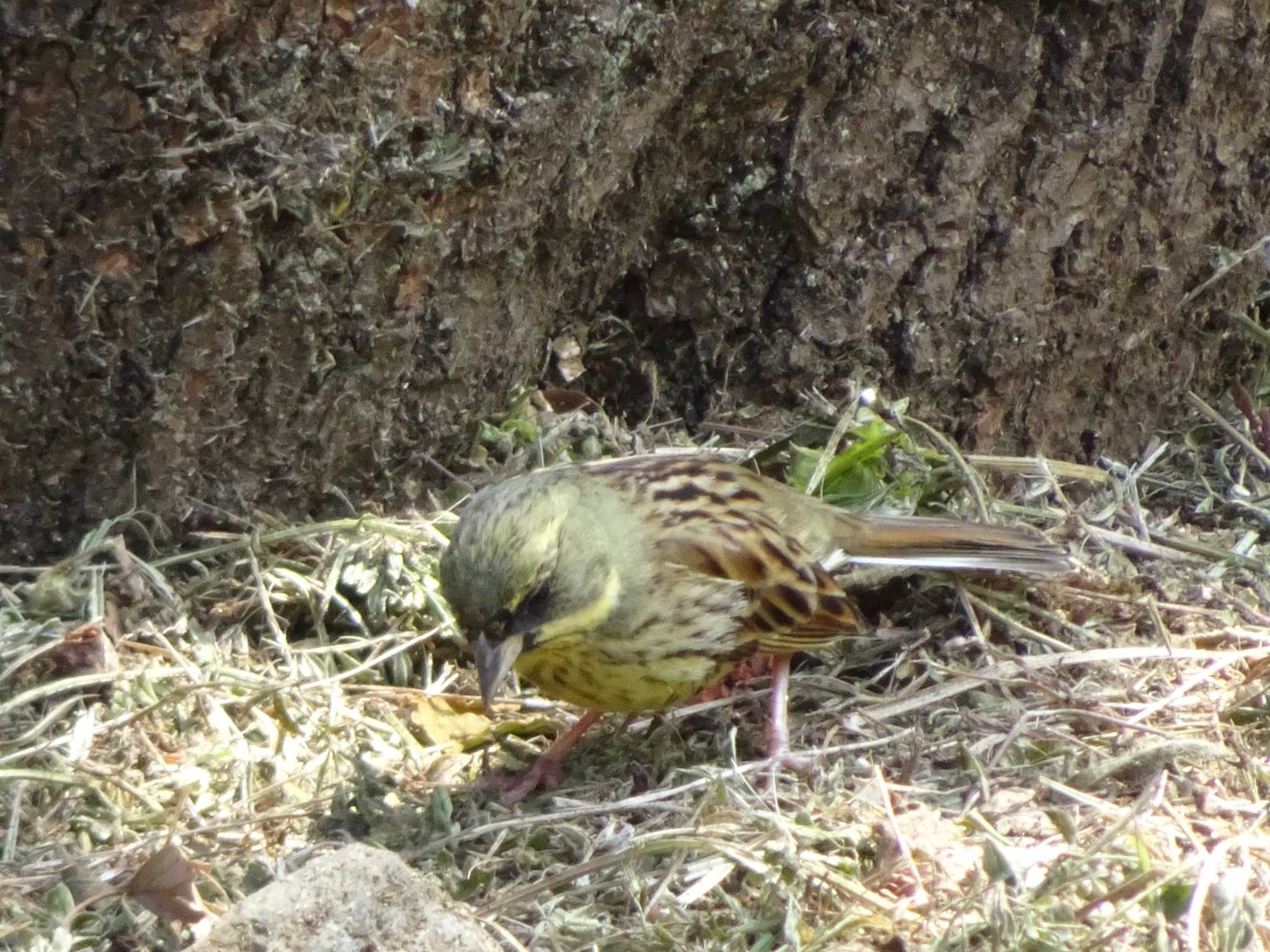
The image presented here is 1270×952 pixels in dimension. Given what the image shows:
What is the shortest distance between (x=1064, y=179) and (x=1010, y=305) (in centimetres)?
41

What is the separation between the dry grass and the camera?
3139 mm

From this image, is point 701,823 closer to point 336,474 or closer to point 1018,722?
point 1018,722

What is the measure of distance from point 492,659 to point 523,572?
21 centimetres

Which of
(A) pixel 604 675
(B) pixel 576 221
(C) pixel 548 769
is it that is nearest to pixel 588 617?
(A) pixel 604 675

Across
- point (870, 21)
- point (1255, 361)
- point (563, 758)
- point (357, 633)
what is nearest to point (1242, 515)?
point (1255, 361)

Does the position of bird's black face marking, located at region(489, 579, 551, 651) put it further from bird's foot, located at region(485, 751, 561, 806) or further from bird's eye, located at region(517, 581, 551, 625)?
bird's foot, located at region(485, 751, 561, 806)

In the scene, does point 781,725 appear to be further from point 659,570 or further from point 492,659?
point 492,659

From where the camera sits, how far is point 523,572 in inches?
142

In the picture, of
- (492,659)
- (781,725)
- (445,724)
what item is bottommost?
(445,724)

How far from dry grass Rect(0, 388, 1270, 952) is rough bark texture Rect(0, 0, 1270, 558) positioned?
11.4 inches

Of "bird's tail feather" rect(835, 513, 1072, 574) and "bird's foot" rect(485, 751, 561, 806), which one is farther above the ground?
"bird's tail feather" rect(835, 513, 1072, 574)

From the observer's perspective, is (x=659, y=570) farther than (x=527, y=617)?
Yes

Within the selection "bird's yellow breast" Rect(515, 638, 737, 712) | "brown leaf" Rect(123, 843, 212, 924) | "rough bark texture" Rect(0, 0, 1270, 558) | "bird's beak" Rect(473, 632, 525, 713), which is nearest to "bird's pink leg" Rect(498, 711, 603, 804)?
"bird's yellow breast" Rect(515, 638, 737, 712)

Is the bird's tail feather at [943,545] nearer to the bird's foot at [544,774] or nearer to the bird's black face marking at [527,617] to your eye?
the bird's foot at [544,774]
